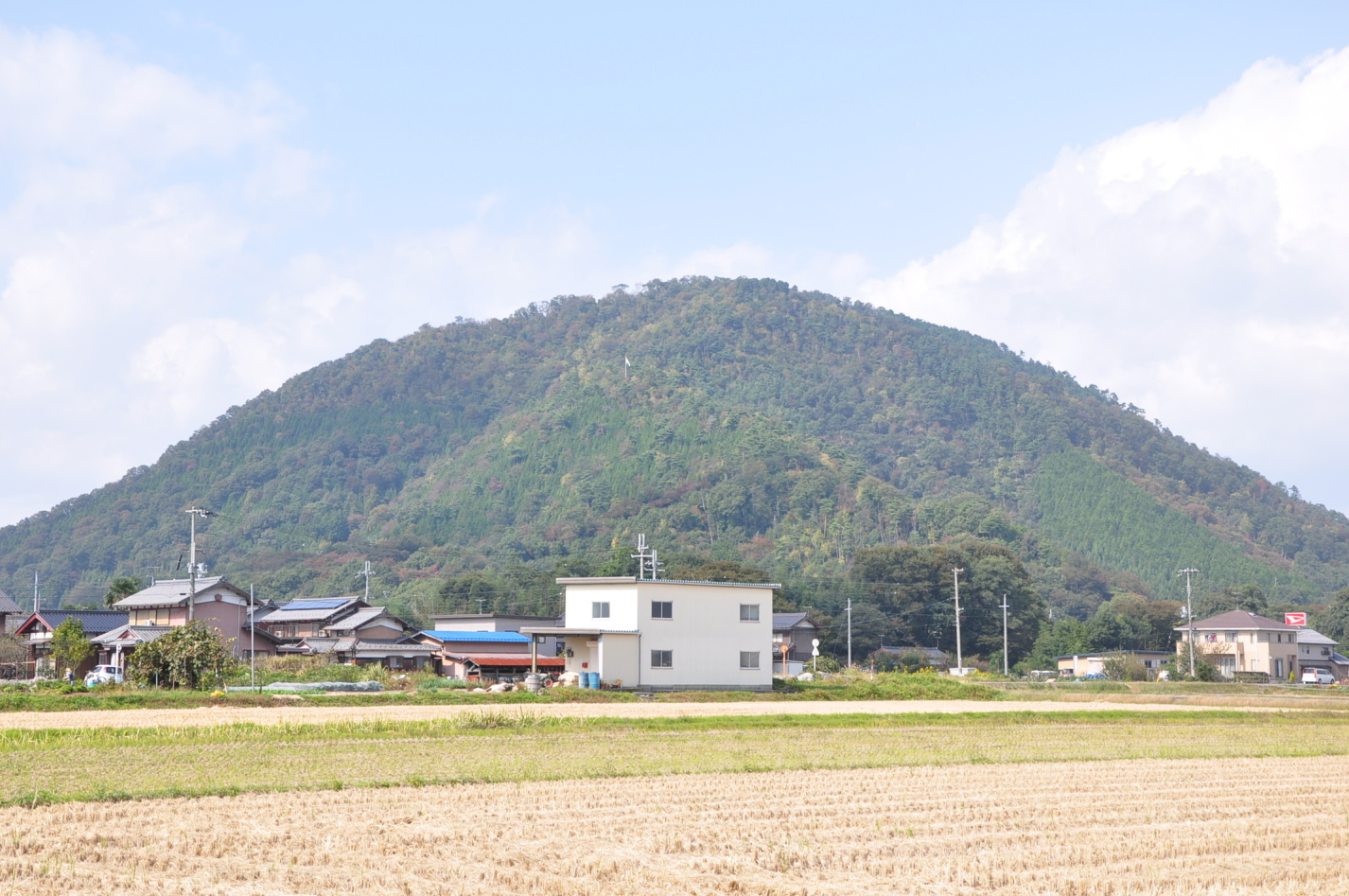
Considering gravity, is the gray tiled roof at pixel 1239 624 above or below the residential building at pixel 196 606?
below

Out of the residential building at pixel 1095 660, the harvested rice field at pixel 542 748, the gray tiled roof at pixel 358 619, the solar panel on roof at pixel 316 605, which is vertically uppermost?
the solar panel on roof at pixel 316 605

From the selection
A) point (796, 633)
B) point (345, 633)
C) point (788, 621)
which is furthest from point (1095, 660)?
point (345, 633)

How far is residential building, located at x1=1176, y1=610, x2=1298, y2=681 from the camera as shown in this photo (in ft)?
261

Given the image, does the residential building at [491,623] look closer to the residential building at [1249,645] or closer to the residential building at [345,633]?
the residential building at [345,633]

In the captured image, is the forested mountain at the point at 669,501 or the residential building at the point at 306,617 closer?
the residential building at the point at 306,617

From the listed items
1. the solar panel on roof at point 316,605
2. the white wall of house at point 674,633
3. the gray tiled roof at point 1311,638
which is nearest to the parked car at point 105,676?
the white wall of house at point 674,633

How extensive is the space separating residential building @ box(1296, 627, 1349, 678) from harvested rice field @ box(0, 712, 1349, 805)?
59.3 metres

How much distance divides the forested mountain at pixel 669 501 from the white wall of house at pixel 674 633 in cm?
4254

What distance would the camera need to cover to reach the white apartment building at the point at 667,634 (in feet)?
136

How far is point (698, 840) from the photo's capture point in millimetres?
11570

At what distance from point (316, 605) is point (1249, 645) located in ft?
199

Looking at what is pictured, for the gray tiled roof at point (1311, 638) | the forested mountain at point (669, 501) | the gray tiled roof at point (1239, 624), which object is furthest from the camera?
the forested mountain at point (669, 501)

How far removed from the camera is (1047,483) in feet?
554

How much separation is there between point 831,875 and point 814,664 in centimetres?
5665
